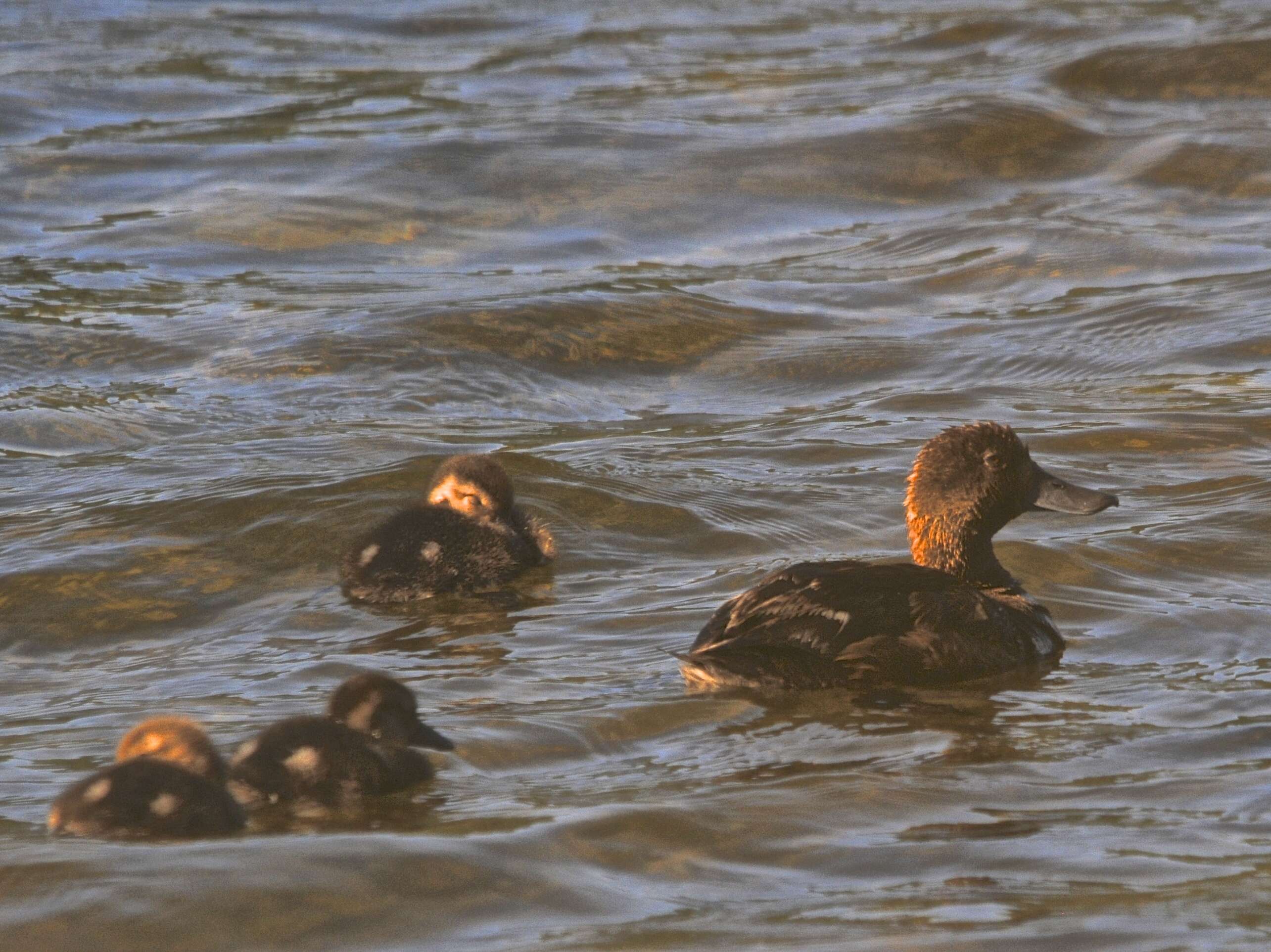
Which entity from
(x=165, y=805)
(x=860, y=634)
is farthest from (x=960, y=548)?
(x=165, y=805)

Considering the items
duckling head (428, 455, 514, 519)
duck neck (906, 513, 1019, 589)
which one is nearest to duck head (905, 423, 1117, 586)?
duck neck (906, 513, 1019, 589)

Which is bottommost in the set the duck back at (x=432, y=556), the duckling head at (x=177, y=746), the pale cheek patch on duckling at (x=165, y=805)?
the duck back at (x=432, y=556)

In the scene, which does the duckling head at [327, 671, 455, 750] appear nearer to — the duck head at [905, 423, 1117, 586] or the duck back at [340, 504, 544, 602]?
the duck back at [340, 504, 544, 602]

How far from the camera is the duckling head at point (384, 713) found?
5.25 m

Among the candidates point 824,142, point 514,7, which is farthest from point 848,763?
point 514,7

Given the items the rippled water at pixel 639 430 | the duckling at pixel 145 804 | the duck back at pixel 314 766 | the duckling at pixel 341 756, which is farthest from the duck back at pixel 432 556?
the duckling at pixel 145 804

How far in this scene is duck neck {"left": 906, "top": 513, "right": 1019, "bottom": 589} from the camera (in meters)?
6.64

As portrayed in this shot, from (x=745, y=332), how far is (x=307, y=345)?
7.53 ft

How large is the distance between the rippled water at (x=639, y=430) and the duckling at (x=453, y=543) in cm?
12

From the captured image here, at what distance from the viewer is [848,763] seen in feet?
17.6

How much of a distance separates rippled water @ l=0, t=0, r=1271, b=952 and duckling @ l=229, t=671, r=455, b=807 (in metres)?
0.12

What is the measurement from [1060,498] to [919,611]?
100 cm

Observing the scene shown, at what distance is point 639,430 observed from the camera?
9461 mm

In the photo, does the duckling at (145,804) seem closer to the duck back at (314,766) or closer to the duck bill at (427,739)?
the duck back at (314,766)
